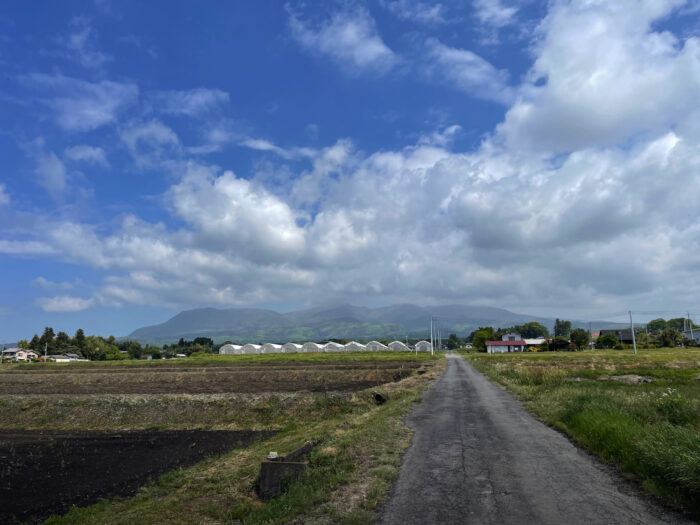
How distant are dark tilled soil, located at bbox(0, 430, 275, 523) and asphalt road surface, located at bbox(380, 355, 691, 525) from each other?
1125 centimetres

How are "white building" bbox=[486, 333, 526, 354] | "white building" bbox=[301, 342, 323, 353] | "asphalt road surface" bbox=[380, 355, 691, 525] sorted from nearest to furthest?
"asphalt road surface" bbox=[380, 355, 691, 525] → "white building" bbox=[486, 333, 526, 354] → "white building" bbox=[301, 342, 323, 353]

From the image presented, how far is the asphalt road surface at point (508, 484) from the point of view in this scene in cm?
787

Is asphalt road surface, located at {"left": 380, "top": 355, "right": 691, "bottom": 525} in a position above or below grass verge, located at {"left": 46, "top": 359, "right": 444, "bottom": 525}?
above

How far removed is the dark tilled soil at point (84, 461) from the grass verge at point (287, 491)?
1.96 metres

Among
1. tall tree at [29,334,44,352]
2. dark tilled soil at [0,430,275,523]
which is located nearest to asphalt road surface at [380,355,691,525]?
dark tilled soil at [0,430,275,523]

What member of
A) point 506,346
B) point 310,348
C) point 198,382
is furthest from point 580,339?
point 198,382

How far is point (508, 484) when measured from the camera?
9.65 m

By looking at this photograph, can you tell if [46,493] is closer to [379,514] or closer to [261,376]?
[379,514]

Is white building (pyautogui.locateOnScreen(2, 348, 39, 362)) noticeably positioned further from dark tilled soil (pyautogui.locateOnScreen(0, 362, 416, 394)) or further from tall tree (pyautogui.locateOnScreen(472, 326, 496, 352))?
tall tree (pyautogui.locateOnScreen(472, 326, 496, 352))

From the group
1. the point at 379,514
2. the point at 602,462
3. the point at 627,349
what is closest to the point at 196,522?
the point at 379,514

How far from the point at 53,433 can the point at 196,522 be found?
89.6ft

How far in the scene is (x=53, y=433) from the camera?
96.5 ft

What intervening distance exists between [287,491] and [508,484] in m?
5.36

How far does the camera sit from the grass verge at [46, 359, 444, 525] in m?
8.87
